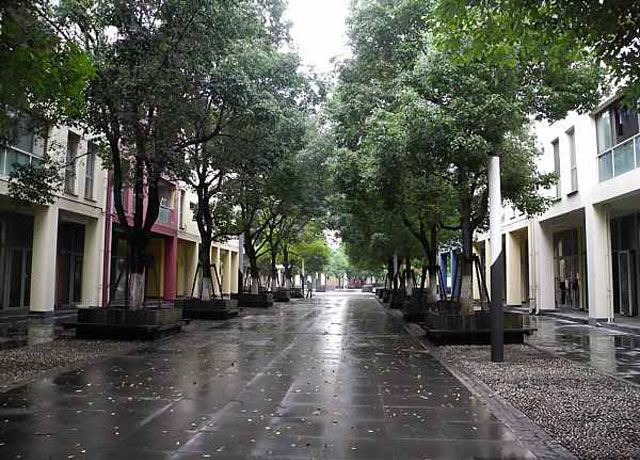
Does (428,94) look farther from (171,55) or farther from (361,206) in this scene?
(361,206)

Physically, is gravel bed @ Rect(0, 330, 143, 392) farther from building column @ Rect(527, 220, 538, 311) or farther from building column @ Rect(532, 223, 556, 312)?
building column @ Rect(527, 220, 538, 311)

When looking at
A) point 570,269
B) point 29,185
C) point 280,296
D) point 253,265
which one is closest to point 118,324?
point 29,185

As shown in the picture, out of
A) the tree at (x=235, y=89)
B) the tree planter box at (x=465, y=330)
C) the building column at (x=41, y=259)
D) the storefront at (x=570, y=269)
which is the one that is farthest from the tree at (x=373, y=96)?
the building column at (x=41, y=259)

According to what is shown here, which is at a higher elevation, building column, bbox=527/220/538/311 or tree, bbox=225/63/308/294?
tree, bbox=225/63/308/294

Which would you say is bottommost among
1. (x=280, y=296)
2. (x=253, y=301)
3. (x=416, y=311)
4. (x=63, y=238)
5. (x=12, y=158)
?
(x=416, y=311)

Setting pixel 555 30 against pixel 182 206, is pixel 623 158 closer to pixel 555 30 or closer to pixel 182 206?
pixel 555 30

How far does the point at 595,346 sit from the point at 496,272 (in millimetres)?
4415

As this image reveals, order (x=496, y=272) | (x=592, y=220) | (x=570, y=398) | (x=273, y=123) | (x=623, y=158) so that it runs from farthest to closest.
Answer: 1. (x=592, y=220)
2. (x=623, y=158)
3. (x=273, y=123)
4. (x=496, y=272)
5. (x=570, y=398)

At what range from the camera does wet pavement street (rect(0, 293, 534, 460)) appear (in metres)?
5.41

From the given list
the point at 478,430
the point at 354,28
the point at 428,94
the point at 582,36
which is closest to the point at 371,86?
the point at 354,28

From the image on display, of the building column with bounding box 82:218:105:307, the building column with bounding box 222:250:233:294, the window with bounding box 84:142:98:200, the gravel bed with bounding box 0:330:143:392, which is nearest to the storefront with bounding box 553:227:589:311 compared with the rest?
the gravel bed with bounding box 0:330:143:392

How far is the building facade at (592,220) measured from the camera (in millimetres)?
18250

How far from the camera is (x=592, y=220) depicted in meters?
19.5

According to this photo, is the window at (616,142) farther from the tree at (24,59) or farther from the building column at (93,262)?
the building column at (93,262)
